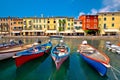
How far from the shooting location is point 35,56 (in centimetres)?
2583

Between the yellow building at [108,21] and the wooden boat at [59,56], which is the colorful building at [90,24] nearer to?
the yellow building at [108,21]

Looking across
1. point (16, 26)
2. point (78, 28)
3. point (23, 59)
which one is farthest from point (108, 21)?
point (23, 59)

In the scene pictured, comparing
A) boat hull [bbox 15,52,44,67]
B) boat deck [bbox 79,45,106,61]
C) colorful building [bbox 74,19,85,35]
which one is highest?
colorful building [bbox 74,19,85,35]

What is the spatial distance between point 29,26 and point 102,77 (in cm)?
7391

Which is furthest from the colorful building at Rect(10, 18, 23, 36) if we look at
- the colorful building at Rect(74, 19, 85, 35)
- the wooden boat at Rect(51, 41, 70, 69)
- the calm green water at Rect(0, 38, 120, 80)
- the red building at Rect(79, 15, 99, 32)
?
the wooden boat at Rect(51, 41, 70, 69)

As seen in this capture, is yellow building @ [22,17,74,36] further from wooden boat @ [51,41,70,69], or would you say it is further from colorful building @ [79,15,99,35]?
wooden boat @ [51,41,70,69]

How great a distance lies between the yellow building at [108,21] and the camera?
83.6 meters

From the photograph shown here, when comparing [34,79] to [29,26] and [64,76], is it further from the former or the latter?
[29,26]

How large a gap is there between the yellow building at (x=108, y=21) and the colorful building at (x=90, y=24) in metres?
1.90

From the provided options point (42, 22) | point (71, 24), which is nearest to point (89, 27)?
point (71, 24)

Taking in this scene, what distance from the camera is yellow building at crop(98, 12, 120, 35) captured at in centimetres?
8356

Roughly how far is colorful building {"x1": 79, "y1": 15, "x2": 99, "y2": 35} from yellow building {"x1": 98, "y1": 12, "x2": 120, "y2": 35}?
1901 mm

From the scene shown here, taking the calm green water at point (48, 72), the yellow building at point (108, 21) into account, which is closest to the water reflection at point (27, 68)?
the calm green water at point (48, 72)

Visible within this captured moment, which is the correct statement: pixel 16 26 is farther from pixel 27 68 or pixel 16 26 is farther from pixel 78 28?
pixel 27 68
